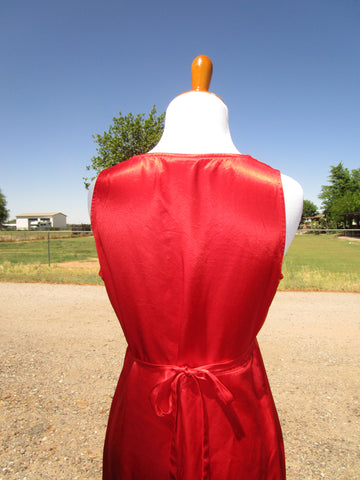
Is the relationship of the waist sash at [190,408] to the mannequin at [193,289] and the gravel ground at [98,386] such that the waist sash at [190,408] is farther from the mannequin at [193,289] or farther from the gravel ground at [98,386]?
the gravel ground at [98,386]

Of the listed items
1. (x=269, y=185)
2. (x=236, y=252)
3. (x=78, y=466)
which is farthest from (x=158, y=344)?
(x=78, y=466)

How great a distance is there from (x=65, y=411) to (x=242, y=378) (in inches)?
89.5

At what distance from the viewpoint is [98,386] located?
3016 millimetres

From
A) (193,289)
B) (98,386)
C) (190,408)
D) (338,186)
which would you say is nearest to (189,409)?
(190,408)

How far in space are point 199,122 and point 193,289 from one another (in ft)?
1.69

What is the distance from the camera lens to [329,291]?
7.14 metres

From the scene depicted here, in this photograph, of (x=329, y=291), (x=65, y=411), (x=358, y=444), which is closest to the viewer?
(x=358, y=444)

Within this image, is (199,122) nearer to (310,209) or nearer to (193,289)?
(193,289)

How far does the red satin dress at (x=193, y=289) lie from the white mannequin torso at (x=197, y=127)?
0.49 ft

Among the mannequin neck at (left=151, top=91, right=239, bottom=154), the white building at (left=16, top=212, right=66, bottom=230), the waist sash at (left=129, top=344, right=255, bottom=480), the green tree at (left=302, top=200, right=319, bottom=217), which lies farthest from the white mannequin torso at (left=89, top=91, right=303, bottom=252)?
the green tree at (left=302, top=200, right=319, bottom=217)

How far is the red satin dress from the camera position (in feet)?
2.64

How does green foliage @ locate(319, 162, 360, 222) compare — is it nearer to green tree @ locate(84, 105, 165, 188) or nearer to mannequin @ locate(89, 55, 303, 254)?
green tree @ locate(84, 105, 165, 188)

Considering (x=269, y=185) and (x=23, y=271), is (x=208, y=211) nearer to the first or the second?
(x=269, y=185)

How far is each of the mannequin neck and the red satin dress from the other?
16 centimetres
